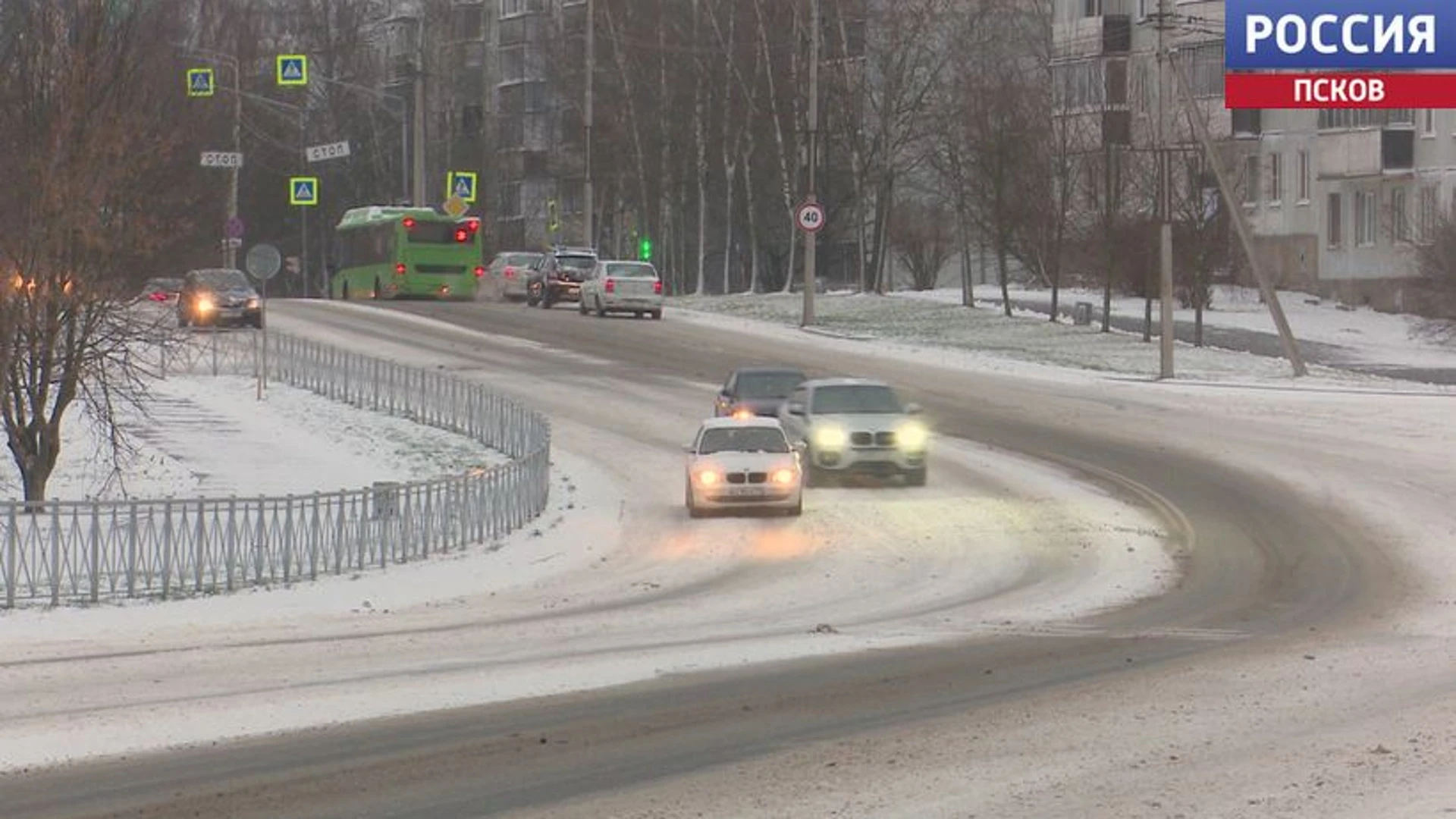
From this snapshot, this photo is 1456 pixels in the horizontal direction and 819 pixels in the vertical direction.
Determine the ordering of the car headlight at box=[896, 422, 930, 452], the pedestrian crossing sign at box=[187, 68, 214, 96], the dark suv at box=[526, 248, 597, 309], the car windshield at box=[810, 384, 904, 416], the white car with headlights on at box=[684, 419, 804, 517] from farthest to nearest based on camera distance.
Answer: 1. the dark suv at box=[526, 248, 597, 309]
2. the pedestrian crossing sign at box=[187, 68, 214, 96]
3. the car windshield at box=[810, 384, 904, 416]
4. the car headlight at box=[896, 422, 930, 452]
5. the white car with headlights on at box=[684, 419, 804, 517]

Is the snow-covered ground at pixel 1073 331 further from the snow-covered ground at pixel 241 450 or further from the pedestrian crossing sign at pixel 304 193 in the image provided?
the snow-covered ground at pixel 241 450

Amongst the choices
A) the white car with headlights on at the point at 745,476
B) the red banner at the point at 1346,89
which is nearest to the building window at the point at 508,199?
the red banner at the point at 1346,89

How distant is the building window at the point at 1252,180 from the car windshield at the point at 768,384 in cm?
4093

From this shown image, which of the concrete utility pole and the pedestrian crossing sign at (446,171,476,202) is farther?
the pedestrian crossing sign at (446,171,476,202)

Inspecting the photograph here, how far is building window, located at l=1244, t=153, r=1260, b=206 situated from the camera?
3056 inches

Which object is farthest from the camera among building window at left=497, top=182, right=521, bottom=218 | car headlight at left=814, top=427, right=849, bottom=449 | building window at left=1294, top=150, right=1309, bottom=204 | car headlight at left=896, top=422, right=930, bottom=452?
building window at left=497, top=182, right=521, bottom=218

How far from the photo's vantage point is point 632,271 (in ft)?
217

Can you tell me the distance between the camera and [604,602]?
2377cm

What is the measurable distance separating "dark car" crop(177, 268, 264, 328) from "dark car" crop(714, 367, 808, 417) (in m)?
21.4

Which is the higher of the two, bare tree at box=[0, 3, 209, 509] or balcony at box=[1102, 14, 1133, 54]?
balcony at box=[1102, 14, 1133, 54]

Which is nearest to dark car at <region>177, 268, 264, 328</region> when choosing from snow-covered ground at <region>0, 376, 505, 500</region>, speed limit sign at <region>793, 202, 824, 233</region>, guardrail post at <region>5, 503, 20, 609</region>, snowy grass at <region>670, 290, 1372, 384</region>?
snow-covered ground at <region>0, 376, 505, 500</region>

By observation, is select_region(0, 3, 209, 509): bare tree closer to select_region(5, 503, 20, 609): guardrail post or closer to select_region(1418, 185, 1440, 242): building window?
select_region(5, 503, 20, 609): guardrail post

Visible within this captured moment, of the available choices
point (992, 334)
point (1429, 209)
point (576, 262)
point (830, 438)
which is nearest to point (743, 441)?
point (830, 438)

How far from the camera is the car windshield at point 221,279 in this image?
2376 inches
